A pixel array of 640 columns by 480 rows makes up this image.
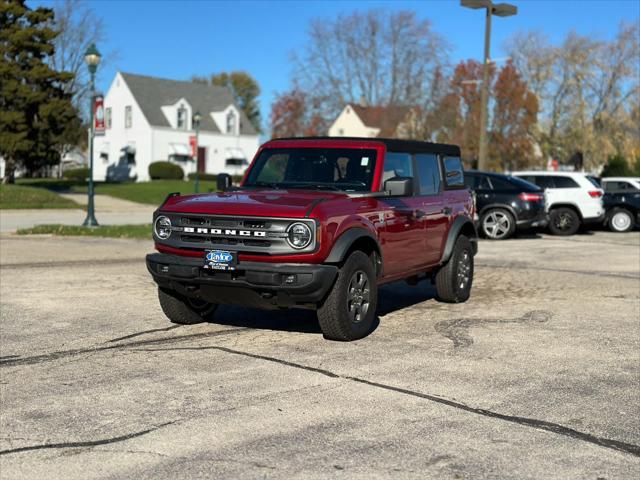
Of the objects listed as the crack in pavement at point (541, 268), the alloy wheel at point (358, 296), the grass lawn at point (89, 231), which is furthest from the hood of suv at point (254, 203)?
the grass lawn at point (89, 231)

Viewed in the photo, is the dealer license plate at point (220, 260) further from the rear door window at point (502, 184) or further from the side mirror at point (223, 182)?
the rear door window at point (502, 184)

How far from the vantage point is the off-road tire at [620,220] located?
2442cm

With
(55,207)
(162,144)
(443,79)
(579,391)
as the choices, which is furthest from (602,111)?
(579,391)

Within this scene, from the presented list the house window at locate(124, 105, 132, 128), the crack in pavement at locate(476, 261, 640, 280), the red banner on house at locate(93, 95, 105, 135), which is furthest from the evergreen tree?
the crack in pavement at locate(476, 261, 640, 280)

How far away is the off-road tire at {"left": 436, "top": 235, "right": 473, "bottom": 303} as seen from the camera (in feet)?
31.2

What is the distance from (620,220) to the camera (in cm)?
2456

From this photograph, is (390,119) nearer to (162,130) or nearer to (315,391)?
(162,130)

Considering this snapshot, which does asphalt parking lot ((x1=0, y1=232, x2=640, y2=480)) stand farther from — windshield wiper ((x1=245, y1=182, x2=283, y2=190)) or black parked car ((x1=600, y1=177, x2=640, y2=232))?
black parked car ((x1=600, y1=177, x2=640, y2=232))

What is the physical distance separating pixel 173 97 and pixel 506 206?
47111 mm

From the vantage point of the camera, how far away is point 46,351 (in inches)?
264

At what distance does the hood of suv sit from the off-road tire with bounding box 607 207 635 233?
758 inches

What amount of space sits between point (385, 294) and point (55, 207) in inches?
848

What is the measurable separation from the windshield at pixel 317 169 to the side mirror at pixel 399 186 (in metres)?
0.23

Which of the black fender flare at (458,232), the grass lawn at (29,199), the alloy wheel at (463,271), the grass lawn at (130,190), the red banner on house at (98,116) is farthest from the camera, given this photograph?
the grass lawn at (130,190)
